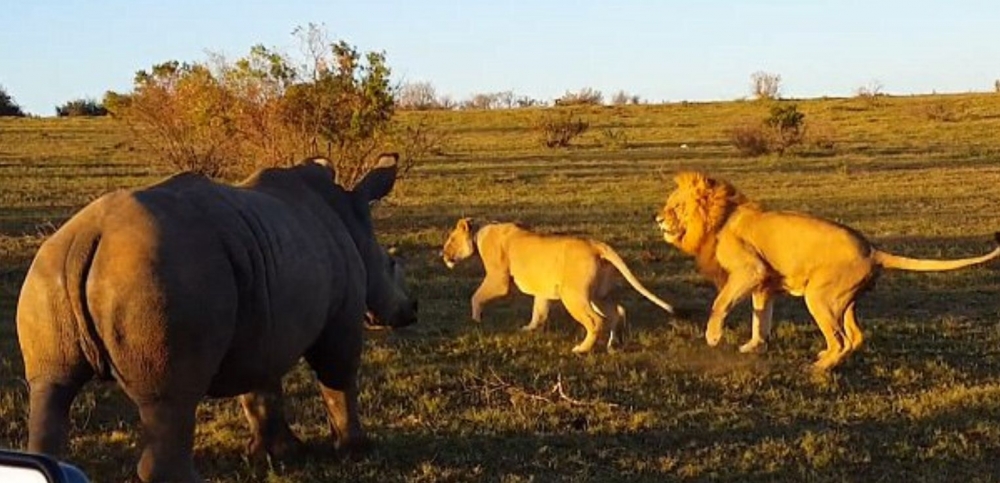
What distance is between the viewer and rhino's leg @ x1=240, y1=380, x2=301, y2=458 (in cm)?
639

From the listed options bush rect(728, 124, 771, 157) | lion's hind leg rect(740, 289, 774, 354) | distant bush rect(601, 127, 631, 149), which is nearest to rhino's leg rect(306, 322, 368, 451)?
lion's hind leg rect(740, 289, 774, 354)

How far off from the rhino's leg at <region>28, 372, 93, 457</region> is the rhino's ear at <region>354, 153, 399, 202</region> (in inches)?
99.8

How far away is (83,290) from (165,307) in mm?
289

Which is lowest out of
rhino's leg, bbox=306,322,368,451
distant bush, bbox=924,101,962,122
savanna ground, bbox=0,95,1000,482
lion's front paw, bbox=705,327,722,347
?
savanna ground, bbox=0,95,1000,482

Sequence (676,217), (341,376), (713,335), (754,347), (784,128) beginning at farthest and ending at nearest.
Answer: (784,128)
(676,217)
(754,347)
(713,335)
(341,376)

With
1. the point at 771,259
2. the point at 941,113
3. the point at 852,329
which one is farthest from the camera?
the point at 941,113

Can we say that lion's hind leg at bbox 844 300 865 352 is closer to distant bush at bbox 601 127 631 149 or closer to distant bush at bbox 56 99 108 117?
distant bush at bbox 601 127 631 149

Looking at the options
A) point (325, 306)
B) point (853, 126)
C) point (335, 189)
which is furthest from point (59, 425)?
point (853, 126)

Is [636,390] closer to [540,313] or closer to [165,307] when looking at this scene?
[540,313]

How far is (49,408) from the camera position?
4.65 meters

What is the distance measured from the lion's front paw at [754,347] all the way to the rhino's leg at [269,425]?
12.9 feet

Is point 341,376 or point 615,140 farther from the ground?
point 615,140

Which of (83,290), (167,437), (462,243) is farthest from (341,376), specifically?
(462,243)

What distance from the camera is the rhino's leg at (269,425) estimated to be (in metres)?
6.39
